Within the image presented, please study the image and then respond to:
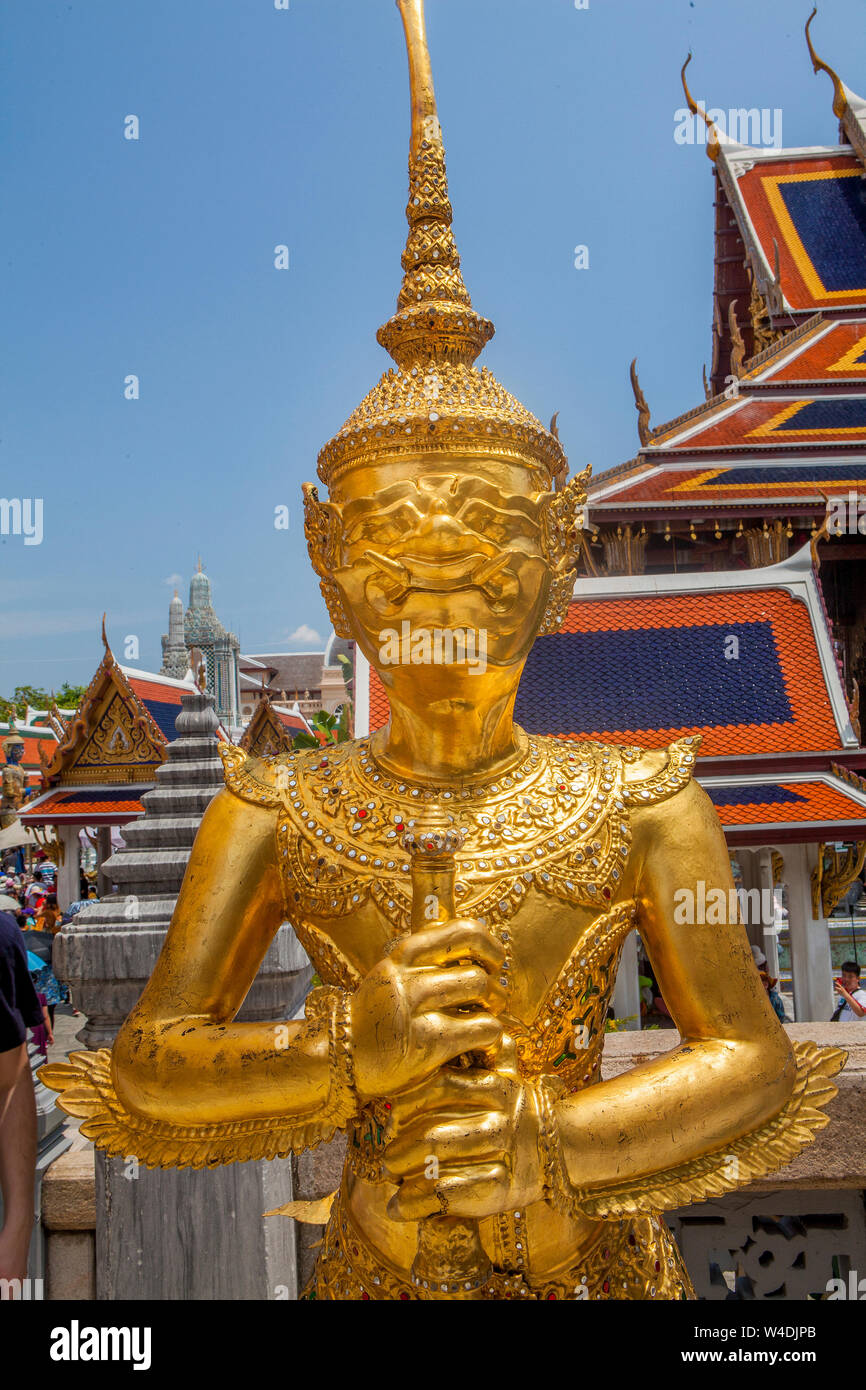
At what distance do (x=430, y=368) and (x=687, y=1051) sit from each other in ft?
5.61

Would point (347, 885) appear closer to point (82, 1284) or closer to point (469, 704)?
point (469, 704)

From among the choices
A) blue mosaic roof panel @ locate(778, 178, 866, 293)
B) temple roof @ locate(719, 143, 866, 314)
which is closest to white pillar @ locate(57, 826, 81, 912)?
temple roof @ locate(719, 143, 866, 314)

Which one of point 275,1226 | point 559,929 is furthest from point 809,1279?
point 559,929

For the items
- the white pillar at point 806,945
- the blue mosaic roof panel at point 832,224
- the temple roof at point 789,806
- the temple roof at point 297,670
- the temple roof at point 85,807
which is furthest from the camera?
the temple roof at point 297,670

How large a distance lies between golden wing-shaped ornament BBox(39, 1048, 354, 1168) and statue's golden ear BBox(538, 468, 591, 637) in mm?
1261

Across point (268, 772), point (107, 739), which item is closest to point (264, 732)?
point (107, 739)

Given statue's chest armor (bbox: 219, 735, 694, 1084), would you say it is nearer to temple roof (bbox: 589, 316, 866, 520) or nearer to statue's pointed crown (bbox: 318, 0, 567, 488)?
→ statue's pointed crown (bbox: 318, 0, 567, 488)

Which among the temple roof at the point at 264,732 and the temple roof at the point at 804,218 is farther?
the temple roof at the point at 804,218

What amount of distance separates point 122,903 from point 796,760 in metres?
5.42

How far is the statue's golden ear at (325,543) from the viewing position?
2.28m

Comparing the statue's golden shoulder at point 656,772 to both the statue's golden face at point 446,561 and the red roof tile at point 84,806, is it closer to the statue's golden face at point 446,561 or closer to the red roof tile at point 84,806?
the statue's golden face at point 446,561

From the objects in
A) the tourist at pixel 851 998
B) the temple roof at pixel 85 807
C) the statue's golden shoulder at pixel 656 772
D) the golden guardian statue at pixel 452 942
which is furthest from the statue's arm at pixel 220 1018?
the temple roof at pixel 85 807

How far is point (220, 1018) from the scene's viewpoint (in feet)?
7.09

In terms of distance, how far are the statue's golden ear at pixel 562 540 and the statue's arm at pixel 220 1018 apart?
0.89 metres
